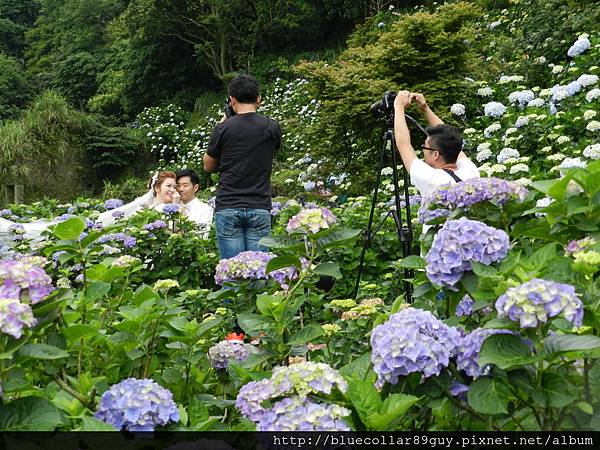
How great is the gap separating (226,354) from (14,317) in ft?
2.47

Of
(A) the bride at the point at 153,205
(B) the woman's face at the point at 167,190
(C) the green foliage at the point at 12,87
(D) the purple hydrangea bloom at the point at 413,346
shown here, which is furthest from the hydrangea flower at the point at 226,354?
(C) the green foliage at the point at 12,87

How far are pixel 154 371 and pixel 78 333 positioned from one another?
0.35 m

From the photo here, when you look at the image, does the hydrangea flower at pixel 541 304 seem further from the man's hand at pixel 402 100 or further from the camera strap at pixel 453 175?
the man's hand at pixel 402 100

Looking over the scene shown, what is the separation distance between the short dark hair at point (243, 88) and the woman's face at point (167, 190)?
5.40ft

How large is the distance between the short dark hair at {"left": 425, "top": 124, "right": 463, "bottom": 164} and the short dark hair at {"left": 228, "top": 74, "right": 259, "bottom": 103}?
1013 mm

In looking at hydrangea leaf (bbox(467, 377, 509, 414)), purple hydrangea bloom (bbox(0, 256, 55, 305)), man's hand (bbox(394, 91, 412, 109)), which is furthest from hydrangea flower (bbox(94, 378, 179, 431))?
man's hand (bbox(394, 91, 412, 109))

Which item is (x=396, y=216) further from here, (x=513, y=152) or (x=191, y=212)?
(x=191, y=212)

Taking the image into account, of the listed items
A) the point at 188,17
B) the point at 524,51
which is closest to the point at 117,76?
the point at 188,17

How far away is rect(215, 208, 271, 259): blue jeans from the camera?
3293 millimetres

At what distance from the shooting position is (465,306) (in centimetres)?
124

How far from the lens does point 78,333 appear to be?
1190 mm

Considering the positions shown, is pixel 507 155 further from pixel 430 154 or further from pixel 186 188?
pixel 186 188

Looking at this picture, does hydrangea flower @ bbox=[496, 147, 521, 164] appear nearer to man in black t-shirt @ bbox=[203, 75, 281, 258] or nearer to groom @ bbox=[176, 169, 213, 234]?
man in black t-shirt @ bbox=[203, 75, 281, 258]

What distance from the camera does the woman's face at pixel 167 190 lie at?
4.75 meters
